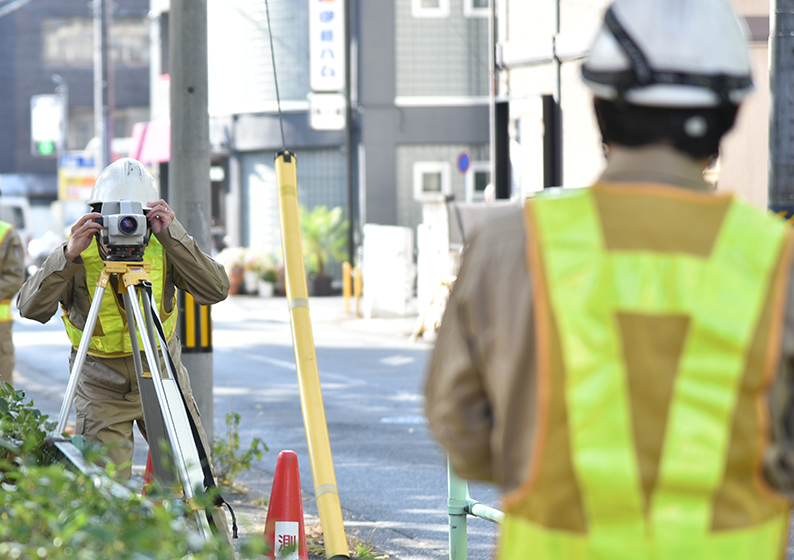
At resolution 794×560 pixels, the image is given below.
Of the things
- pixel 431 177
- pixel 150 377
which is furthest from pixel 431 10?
pixel 150 377

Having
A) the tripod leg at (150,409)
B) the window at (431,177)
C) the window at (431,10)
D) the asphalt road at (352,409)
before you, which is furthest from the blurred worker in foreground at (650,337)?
the window at (431,10)

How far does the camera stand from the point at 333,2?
997 inches

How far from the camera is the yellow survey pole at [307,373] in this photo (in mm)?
4387

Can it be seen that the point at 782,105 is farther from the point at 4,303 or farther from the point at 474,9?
the point at 474,9

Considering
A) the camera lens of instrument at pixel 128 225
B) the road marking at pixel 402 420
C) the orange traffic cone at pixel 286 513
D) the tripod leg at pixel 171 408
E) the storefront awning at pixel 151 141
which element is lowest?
the road marking at pixel 402 420

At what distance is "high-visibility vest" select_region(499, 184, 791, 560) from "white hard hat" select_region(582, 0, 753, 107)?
0.17 metres

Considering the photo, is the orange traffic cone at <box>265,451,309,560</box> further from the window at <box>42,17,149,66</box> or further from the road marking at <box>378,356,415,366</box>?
the window at <box>42,17,149,66</box>

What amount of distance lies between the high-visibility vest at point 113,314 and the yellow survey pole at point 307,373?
0.51 m

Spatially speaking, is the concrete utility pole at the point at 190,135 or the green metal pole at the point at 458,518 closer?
the green metal pole at the point at 458,518

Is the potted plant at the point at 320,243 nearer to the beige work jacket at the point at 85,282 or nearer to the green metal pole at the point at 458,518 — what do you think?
the beige work jacket at the point at 85,282

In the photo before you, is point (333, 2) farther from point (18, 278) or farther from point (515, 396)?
point (515, 396)

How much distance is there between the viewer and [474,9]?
26.9 metres

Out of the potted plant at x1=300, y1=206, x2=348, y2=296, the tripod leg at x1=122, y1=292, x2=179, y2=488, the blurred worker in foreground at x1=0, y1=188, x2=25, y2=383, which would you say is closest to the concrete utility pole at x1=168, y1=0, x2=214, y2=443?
the blurred worker in foreground at x1=0, y1=188, x2=25, y2=383

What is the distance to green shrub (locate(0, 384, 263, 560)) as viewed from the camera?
1925 millimetres
